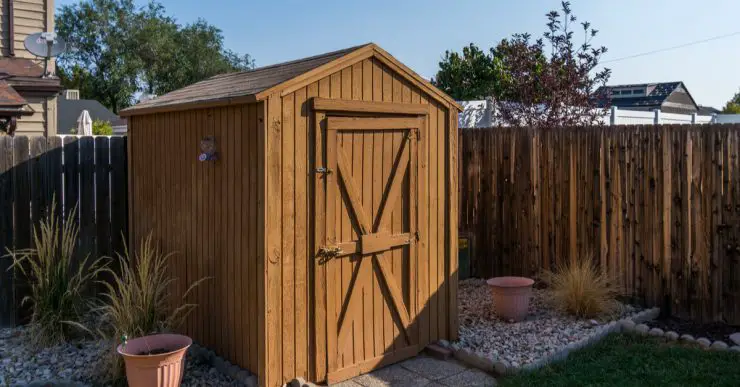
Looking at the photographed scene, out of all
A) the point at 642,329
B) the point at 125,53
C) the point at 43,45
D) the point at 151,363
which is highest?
the point at 125,53

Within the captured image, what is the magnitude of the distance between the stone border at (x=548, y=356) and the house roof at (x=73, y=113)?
2182 centimetres

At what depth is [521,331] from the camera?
19.0 feet

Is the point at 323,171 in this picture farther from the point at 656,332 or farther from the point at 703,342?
the point at 703,342

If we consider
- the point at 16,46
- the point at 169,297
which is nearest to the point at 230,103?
the point at 169,297

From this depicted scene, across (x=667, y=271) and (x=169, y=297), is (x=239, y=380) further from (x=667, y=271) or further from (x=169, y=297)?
(x=667, y=271)

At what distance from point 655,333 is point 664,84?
26773 mm

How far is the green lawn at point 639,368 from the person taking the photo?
15.1 ft

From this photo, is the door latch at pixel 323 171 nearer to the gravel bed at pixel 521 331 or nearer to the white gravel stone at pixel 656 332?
the gravel bed at pixel 521 331

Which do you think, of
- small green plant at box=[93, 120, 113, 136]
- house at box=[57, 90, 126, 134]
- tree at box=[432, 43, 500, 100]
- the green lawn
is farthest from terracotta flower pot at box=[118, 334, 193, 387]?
house at box=[57, 90, 126, 134]

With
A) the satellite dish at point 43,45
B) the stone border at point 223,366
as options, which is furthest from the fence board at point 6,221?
the satellite dish at point 43,45

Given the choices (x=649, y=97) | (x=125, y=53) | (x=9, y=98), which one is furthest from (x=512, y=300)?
(x=125, y=53)

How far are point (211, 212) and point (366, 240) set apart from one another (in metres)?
1.19

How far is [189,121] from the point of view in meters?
5.09

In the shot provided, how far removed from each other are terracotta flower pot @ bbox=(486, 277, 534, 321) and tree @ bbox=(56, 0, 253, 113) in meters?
25.4
